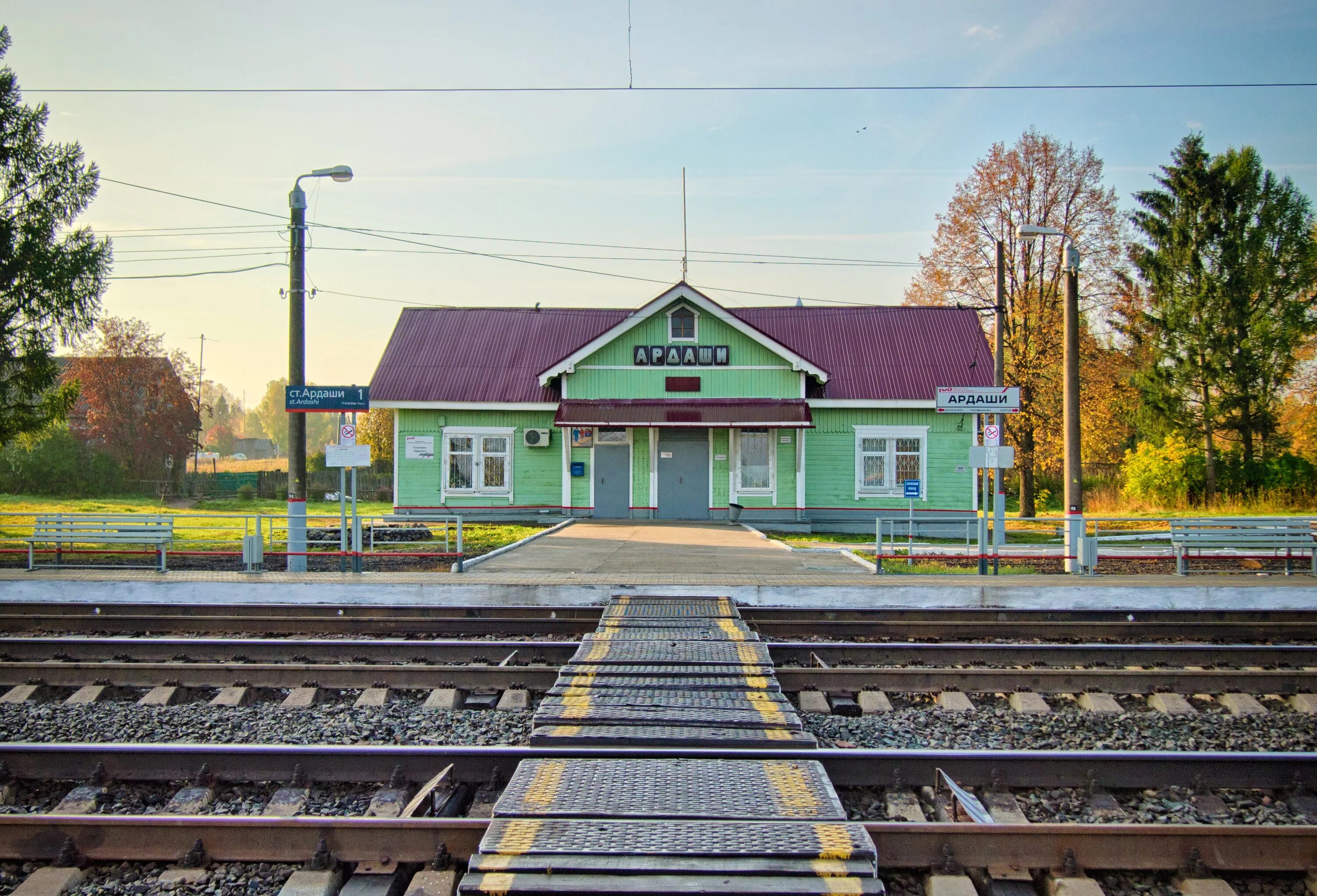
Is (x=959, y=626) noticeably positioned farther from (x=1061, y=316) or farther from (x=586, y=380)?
(x=1061, y=316)

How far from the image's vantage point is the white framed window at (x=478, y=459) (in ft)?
81.1

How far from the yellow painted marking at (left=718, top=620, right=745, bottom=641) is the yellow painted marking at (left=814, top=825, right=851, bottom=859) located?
4.17m

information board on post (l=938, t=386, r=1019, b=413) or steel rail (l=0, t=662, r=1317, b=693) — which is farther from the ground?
information board on post (l=938, t=386, r=1019, b=413)

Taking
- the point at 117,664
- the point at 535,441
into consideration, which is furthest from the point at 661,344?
the point at 117,664

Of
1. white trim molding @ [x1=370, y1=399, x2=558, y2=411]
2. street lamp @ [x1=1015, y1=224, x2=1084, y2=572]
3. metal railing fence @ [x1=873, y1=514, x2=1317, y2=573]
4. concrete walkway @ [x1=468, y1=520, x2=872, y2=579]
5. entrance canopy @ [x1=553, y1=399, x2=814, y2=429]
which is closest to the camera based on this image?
concrete walkway @ [x1=468, y1=520, x2=872, y2=579]

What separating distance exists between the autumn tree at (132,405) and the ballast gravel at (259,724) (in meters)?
44.5

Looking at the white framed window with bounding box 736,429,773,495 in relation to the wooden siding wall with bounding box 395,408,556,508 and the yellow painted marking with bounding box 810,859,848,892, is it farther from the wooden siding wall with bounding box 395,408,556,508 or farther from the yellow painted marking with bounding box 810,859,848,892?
the yellow painted marking with bounding box 810,859,848,892

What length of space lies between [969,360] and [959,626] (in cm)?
1793

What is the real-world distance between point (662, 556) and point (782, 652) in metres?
7.27

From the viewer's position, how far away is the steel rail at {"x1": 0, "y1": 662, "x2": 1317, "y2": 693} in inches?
307

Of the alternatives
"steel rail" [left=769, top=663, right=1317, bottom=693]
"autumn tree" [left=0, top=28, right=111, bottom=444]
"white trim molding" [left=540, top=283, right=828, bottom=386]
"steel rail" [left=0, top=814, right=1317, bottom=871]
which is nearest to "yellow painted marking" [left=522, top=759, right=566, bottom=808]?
"steel rail" [left=0, top=814, right=1317, bottom=871]

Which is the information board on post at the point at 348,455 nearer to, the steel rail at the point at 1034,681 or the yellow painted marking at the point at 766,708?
the steel rail at the point at 1034,681

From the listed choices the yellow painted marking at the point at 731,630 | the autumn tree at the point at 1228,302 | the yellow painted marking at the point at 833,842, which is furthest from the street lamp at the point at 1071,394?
the autumn tree at the point at 1228,302

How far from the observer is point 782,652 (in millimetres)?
8977
